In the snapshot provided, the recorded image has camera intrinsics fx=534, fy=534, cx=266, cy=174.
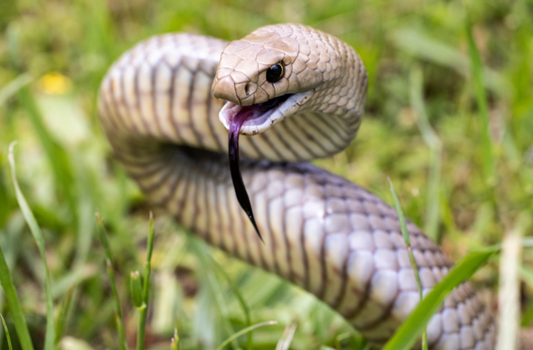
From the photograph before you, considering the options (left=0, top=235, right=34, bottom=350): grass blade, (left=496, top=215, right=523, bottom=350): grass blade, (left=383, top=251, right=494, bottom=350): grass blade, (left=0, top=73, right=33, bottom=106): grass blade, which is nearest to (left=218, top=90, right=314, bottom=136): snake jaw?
(left=383, top=251, right=494, bottom=350): grass blade

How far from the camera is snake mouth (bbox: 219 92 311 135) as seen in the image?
47.8 inches

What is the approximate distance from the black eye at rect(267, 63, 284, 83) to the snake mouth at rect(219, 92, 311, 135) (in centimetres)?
6

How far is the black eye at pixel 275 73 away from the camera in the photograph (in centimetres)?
124

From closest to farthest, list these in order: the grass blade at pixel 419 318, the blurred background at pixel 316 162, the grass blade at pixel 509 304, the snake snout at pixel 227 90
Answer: the grass blade at pixel 419 318
the snake snout at pixel 227 90
the grass blade at pixel 509 304
the blurred background at pixel 316 162

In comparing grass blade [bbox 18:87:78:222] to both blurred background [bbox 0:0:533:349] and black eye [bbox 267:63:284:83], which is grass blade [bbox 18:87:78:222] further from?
black eye [bbox 267:63:284:83]

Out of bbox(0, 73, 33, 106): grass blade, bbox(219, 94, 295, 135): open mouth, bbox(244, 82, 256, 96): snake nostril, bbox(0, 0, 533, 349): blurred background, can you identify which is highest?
bbox(244, 82, 256, 96): snake nostril

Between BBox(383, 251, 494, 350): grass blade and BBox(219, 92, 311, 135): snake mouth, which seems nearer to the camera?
BBox(383, 251, 494, 350): grass blade

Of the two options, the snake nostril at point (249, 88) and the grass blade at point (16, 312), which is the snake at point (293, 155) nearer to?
the snake nostril at point (249, 88)

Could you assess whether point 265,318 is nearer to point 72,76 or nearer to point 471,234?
point 471,234

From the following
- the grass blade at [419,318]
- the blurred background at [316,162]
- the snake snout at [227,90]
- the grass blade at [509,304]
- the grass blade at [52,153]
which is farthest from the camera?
the grass blade at [52,153]

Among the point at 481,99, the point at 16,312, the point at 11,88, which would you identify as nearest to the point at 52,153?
the point at 11,88

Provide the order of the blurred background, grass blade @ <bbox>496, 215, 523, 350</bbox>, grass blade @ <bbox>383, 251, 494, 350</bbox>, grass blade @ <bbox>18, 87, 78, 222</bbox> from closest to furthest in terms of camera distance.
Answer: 1. grass blade @ <bbox>383, 251, 494, 350</bbox>
2. grass blade @ <bbox>496, 215, 523, 350</bbox>
3. the blurred background
4. grass blade @ <bbox>18, 87, 78, 222</bbox>

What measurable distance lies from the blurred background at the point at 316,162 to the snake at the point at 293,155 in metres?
0.28

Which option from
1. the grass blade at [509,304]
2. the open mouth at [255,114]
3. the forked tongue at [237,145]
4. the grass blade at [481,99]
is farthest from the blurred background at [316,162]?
the open mouth at [255,114]
